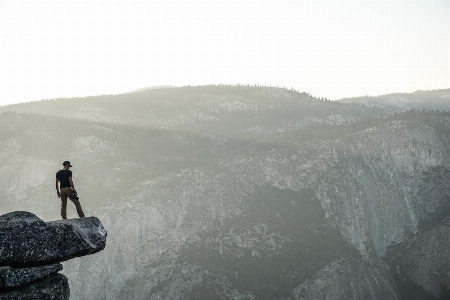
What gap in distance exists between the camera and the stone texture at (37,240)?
12289mm

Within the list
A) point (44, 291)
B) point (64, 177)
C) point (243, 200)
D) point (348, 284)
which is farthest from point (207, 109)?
point (44, 291)

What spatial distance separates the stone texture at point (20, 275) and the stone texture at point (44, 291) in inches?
Answer: 8.7

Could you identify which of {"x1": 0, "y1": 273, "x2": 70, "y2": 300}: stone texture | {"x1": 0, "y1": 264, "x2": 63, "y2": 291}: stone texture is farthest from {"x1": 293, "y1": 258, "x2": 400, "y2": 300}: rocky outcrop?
{"x1": 0, "y1": 264, "x2": 63, "y2": 291}: stone texture

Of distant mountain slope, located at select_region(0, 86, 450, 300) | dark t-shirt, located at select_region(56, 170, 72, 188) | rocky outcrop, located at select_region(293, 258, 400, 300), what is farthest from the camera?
distant mountain slope, located at select_region(0, 86, 450, 300)

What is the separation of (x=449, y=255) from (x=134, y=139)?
6874cm

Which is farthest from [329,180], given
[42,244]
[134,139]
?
[42,244]

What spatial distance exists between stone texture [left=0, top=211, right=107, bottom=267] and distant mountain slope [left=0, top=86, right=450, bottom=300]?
49.6m

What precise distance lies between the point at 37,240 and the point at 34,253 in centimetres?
39

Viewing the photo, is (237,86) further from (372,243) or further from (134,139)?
(372,243)

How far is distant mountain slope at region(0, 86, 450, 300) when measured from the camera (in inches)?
2547

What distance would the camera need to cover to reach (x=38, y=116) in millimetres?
95375

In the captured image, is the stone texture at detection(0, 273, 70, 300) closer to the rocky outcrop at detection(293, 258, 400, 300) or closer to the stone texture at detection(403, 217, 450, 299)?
the rocky outcrop at detection(293, 258, 400, 300)

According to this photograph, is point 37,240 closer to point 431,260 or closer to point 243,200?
point 243,200

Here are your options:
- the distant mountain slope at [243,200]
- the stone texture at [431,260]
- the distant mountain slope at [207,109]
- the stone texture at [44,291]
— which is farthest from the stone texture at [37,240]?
the distant mountain slope at [207,109]
